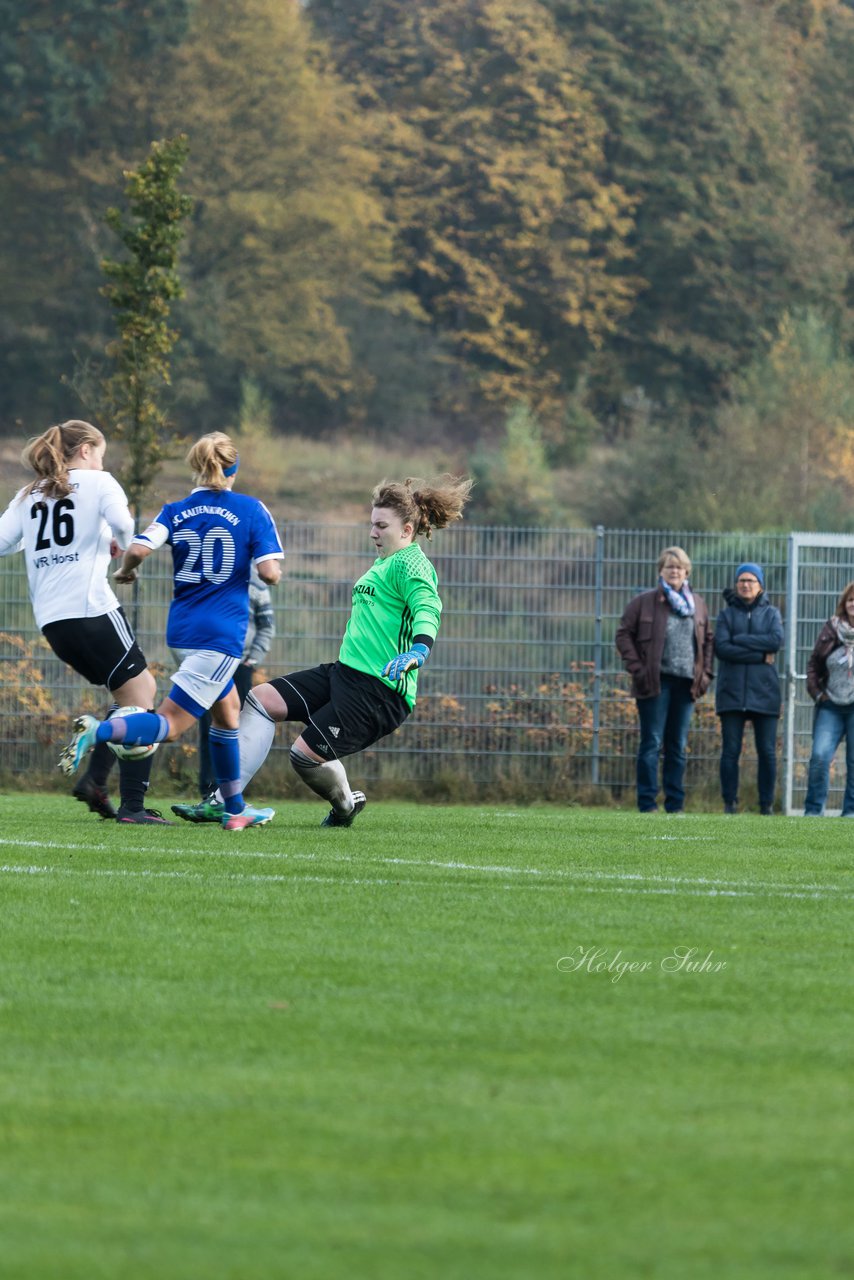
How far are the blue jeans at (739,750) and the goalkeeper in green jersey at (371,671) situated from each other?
18.0 feet

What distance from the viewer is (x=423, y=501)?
9930 millimetres

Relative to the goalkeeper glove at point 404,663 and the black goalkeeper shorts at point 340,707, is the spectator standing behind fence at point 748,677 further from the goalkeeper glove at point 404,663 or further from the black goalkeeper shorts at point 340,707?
the goalkeeper glove at point 404,663

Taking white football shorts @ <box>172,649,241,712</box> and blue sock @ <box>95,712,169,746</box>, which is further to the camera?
white football shorts @ <box>172,649,241,712</box>

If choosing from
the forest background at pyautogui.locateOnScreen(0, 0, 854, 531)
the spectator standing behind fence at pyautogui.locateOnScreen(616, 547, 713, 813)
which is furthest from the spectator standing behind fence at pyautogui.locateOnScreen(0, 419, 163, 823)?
Answer: the forest background at pyautogui.locateOnScreen(0, 0, 854, 531)

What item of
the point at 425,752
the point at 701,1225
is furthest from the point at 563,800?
the point at 701,1225

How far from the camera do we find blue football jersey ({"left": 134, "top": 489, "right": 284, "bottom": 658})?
968 cm

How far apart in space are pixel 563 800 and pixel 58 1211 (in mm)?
12849

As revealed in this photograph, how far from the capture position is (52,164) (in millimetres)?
54875

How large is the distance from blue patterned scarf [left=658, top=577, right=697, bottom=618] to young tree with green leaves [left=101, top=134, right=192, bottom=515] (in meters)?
5.25

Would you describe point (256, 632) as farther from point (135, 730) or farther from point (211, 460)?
point (135, 730)

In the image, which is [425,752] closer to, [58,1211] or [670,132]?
[58,1211]

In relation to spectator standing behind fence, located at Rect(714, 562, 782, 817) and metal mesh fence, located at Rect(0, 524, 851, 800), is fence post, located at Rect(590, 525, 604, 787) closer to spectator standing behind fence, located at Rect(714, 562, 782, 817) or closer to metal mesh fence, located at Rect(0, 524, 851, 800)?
metal mesh fence, located at Rect(0, 524, 851, 800)

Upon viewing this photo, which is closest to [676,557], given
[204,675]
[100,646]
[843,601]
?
[843,601]

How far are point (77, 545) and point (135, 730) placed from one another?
993mm
